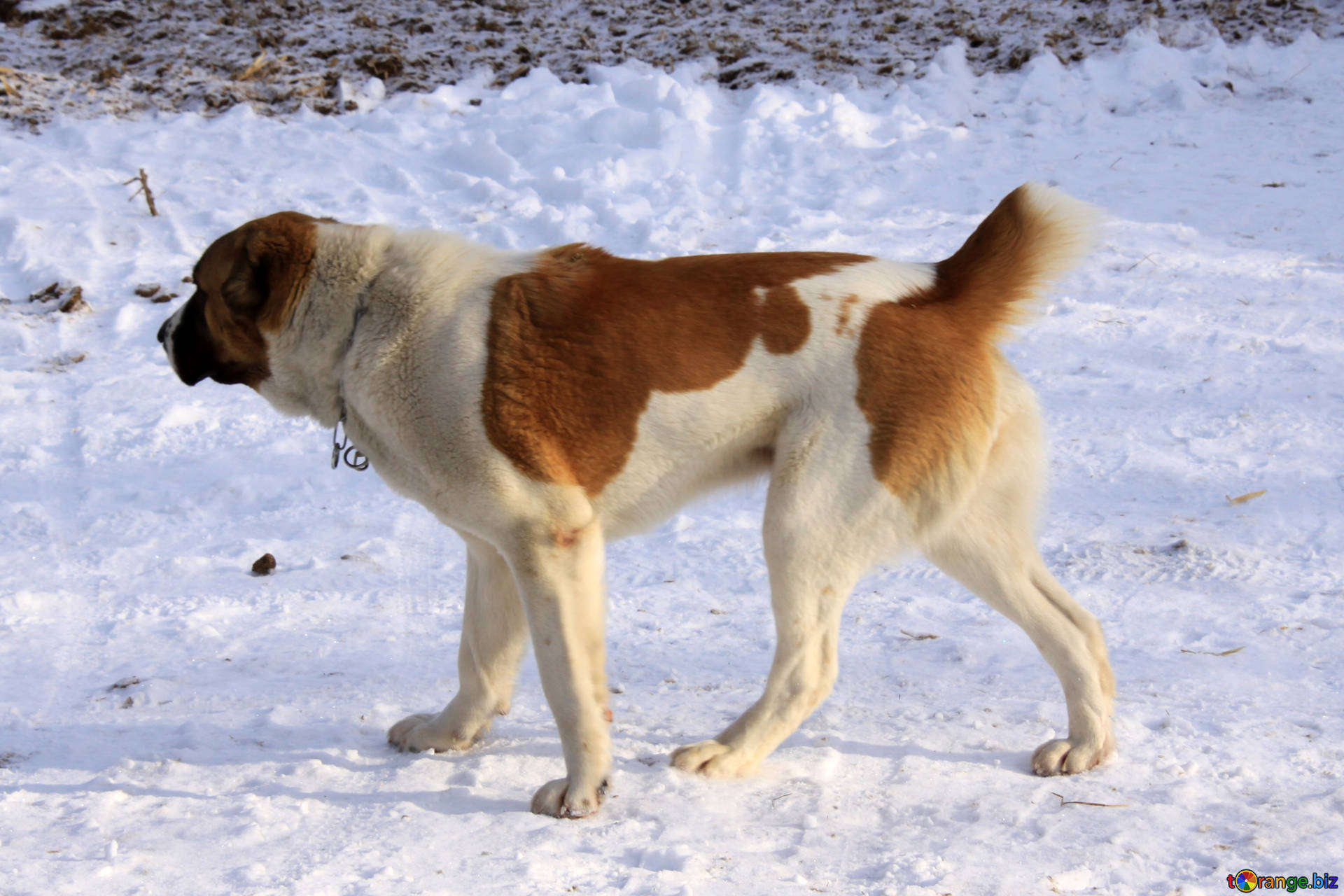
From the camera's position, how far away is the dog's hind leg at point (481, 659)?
136 inches

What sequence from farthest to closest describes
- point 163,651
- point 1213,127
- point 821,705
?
point 1213,127 < point 163,651 < point 821,705

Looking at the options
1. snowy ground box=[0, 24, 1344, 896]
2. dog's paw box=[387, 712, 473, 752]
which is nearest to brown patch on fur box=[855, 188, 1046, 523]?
snowy ground box=[0, 24, 1344, 896]

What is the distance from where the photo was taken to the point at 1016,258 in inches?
128

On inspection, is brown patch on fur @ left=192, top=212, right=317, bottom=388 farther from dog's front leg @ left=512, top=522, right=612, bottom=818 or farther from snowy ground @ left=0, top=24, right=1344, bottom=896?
snowy ground @ left=0, top=24, right=1344, bottom=896

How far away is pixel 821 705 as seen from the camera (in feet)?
12.3

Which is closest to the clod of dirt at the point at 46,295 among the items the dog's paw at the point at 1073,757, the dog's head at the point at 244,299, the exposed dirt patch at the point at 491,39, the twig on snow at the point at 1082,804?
the exposed dirt patch at the point at 491,39

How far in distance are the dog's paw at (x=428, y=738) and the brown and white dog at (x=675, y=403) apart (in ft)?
1.67

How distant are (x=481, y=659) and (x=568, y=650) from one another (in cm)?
53

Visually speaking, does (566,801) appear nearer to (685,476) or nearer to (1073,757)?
(685,476)

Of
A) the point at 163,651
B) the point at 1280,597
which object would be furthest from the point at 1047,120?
the point at 163,651

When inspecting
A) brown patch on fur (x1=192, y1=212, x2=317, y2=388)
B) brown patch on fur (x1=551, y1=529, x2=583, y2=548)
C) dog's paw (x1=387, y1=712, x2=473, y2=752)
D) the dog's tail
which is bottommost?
dog's paw (x1=387, y1=712, x2=473, y2=752)

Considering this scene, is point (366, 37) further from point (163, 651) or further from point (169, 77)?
point (163, 651)

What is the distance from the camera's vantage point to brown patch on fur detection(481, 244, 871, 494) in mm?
3014

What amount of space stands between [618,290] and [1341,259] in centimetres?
572
